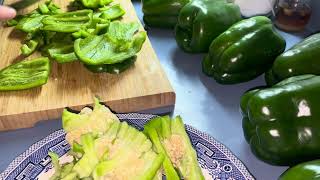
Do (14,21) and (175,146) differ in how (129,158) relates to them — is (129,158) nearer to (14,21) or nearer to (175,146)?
(175,146)

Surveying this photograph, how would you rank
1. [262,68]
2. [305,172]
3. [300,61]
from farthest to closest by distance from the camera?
[262,68]
[300,61]
[305,172]

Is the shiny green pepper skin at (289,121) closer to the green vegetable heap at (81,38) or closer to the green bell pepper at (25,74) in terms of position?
the green vegetable heap at (81,38)

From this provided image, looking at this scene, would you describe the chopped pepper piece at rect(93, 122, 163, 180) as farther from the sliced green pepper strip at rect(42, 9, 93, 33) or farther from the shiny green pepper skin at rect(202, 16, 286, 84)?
the sliced green pepper strip at rect(42, 9, 93, 33)

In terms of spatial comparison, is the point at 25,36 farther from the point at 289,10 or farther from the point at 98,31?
the point at 289,10

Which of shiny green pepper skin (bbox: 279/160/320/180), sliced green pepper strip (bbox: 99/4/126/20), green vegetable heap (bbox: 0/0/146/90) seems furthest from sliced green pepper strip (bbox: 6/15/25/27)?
shiny green pepper skin (bbox: 279/160/320/180)

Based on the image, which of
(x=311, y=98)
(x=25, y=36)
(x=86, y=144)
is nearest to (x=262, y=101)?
(x=311, y=98)

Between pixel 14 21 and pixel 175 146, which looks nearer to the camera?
pixel 175 146

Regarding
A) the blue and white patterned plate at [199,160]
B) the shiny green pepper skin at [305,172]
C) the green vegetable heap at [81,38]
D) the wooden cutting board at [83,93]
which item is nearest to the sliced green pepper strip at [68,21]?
the green vegetable heap at [81,38]

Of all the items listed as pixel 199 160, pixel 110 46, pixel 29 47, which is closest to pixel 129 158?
pixel 199 160
